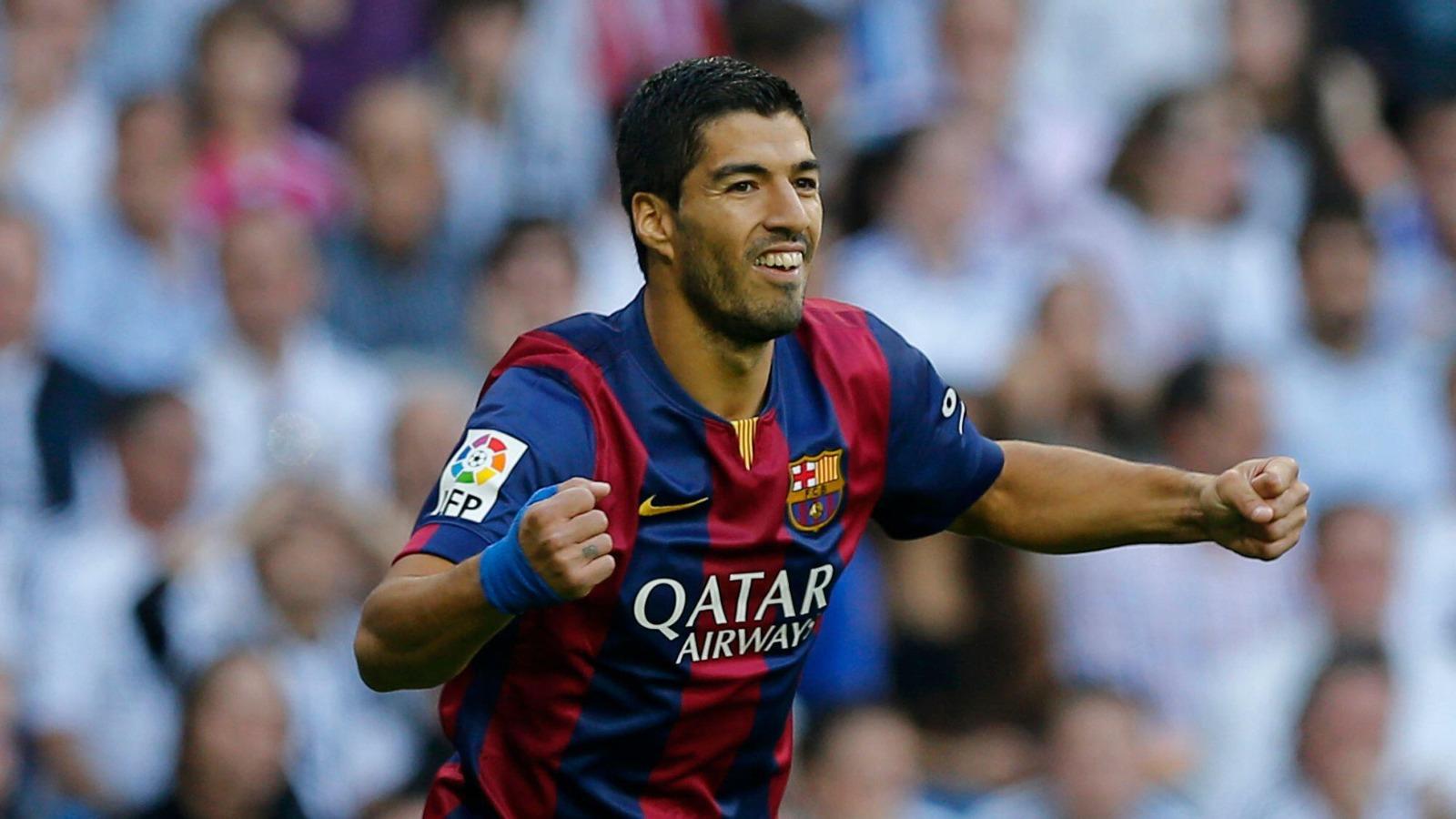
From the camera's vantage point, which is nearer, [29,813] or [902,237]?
[29,813]

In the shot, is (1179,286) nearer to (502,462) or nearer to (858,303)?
(858,303)

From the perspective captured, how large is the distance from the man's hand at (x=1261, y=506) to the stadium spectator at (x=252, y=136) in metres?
Result: 4.95

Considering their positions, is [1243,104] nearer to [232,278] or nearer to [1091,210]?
[1091,210]

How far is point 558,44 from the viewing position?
885 cm

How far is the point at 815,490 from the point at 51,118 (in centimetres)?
498

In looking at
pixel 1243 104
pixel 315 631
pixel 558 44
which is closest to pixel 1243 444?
pixel 1243 104

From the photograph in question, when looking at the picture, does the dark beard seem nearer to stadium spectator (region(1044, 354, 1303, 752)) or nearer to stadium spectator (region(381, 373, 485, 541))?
stadium spectator (region(381, 373, 485, 541))

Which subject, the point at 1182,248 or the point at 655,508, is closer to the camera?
the point at 655,508

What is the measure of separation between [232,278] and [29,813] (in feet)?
6.91

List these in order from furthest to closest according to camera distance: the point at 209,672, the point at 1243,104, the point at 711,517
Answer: the point at 1243,104 < the point at 209,672 < the point at 711,517

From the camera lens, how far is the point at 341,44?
8.72 meters

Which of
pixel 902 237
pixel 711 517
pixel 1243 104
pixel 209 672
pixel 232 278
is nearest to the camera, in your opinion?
pixel 711 517

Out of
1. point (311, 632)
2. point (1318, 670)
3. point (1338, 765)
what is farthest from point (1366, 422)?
point (311, 632)

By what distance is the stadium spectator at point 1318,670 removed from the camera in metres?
8.53
